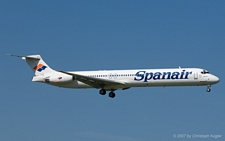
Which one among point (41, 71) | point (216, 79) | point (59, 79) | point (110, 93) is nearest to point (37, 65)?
point (41, 71)

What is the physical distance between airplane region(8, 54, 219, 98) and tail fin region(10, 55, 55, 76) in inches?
38.4

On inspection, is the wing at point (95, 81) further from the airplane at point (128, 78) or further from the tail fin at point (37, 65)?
the tail fin at point (37, 65)

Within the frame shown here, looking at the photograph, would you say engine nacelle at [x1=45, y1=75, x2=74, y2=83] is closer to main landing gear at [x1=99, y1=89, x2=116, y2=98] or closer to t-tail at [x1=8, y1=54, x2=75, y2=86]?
t-tail at [x1=8, y1=54, x2=75, y2=86]

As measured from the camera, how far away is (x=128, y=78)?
58.3 metres

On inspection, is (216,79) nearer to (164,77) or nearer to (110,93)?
(164,77)

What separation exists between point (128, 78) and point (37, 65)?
41.4 feet

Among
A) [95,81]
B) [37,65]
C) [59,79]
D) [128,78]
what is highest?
[37,65]

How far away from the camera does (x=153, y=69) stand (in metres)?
58.3

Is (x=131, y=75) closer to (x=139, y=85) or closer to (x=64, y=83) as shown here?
(x=139, y=85)

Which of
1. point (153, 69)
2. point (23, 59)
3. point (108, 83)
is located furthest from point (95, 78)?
point (23, 59)

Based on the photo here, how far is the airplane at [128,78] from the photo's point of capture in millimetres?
56719

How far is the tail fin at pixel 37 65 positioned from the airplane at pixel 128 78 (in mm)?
975

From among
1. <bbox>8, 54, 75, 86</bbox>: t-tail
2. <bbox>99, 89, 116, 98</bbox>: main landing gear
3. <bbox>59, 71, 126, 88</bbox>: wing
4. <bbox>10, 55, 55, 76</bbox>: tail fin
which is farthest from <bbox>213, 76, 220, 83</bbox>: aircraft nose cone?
<bbox>10, 55, 55, 76</bbox>: tail fin

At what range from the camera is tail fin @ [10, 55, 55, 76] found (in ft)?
210
